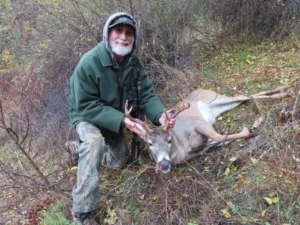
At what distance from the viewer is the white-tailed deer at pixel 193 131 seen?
398 cm

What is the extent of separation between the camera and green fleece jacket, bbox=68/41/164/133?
379cm

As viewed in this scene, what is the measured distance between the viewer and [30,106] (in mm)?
6848

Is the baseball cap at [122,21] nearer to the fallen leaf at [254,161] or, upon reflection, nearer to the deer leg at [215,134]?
the deer leg at [215,134]

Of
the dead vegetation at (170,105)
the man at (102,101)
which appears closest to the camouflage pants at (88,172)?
the man at (102,101)

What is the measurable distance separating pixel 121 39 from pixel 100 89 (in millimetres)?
605

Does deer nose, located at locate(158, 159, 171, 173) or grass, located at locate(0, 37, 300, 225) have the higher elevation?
deer nose, located at locate(158, 159, 171, 173)

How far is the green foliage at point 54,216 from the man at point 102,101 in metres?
0.13

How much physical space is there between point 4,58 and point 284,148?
815 centimetres

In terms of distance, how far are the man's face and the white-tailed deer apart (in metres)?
0.70

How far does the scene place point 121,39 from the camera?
3.96 metres

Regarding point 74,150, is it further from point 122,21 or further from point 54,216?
point 122,21

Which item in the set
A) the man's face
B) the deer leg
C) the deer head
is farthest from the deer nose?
the man's face

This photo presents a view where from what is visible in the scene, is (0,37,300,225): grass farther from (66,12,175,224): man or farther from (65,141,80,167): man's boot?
(66,12,175,224): man

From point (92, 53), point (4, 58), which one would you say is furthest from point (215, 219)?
point (4, 58)
